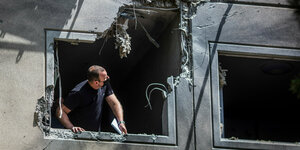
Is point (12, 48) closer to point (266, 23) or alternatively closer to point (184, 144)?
point (184, 144)

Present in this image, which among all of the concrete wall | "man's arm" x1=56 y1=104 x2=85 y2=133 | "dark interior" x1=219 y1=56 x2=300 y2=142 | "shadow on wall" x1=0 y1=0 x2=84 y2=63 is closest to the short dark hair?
"man's arm" x1=56 y1=104 x2=85 y2=133

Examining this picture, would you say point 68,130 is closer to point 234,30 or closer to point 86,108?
point 86,108

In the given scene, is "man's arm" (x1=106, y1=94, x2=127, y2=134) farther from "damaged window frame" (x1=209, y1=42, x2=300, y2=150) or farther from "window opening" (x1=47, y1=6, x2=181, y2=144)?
"damaged window frame" (x1=209, y1=42, x2=300, y2=150)

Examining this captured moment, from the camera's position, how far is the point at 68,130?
12406 millimetres

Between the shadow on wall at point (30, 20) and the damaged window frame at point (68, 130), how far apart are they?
152mm

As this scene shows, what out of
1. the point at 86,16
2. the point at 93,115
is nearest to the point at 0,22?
the point at 86,16

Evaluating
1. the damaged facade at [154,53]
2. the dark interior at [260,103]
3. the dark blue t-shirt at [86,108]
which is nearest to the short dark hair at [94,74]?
the dark blue t-shirt at [86,108]

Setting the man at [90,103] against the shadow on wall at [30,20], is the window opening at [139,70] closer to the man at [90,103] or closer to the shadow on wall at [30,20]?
the shadow on wall at [30,20]

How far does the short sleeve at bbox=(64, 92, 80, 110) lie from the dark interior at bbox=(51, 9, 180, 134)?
923mm

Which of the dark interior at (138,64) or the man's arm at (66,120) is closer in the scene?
the man's arm at (66,120)

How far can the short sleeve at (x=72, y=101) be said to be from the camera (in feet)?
43.9

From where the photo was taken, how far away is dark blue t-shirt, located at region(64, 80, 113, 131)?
13.6 metres

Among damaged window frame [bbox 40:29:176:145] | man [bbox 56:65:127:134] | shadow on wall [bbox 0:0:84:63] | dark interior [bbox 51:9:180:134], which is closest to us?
damaged window frame [bbox 40:29:176:145]

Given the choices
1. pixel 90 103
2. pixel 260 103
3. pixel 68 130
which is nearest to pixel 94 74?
pixel 90 103
